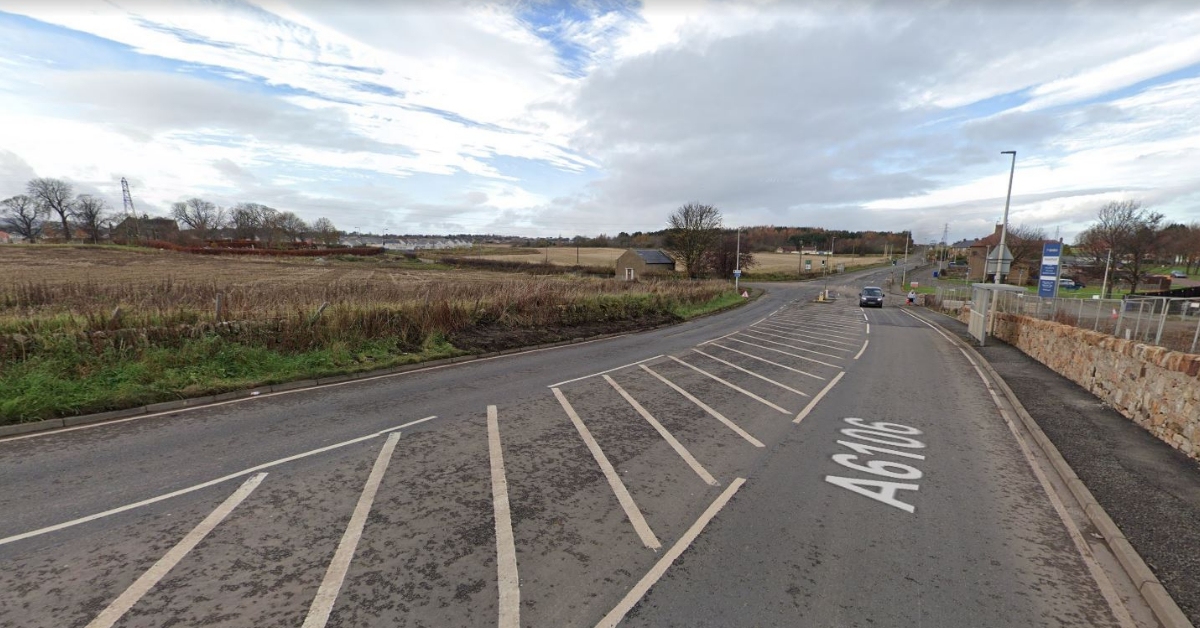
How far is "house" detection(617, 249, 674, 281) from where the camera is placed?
63.4 m

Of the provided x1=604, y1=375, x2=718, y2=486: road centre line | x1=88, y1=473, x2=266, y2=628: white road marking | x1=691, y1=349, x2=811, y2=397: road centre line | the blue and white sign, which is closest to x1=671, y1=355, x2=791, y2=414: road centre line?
x1=691, y1=349, x2=811, y2=397: road centre line

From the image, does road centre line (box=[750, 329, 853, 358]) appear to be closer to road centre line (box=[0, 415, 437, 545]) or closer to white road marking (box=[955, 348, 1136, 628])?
white road marking (box=[955, 348, 1136, 628])

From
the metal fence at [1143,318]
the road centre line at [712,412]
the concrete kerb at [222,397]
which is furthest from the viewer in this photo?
the metal fence at [1143,318]

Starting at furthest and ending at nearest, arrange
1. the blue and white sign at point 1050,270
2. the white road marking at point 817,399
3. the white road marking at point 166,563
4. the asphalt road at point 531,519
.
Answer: the blue and white sign at point 1050,270, the white road marking at point 817,399, the asphalt road at point 531,519, the white road marking at point 166,563

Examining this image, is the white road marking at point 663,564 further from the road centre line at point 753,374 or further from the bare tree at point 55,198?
the bare tree at point 55,198

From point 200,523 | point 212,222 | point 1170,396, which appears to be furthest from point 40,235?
point 1170,396

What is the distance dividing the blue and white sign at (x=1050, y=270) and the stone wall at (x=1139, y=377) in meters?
5.19

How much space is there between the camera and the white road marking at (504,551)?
142 inches

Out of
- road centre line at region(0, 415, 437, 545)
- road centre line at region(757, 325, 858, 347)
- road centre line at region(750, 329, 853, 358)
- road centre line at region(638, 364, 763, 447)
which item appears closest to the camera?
road centre line at region(0, 415, 437, 545)

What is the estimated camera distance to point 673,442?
23.9ft

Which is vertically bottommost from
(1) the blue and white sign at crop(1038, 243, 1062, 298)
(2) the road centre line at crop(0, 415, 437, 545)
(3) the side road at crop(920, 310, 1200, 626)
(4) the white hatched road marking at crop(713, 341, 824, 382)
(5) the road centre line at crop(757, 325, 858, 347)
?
(5) the road centre line at crop(757, 325, 858, 347)

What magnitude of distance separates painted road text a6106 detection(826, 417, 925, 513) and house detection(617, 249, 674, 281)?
54201 mm

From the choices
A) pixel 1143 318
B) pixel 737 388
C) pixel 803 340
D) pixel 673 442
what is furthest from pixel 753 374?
pixel 803 340

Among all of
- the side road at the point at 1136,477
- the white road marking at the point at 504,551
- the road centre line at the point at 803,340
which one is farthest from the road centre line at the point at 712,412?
the road centre line at the point at 803,340
